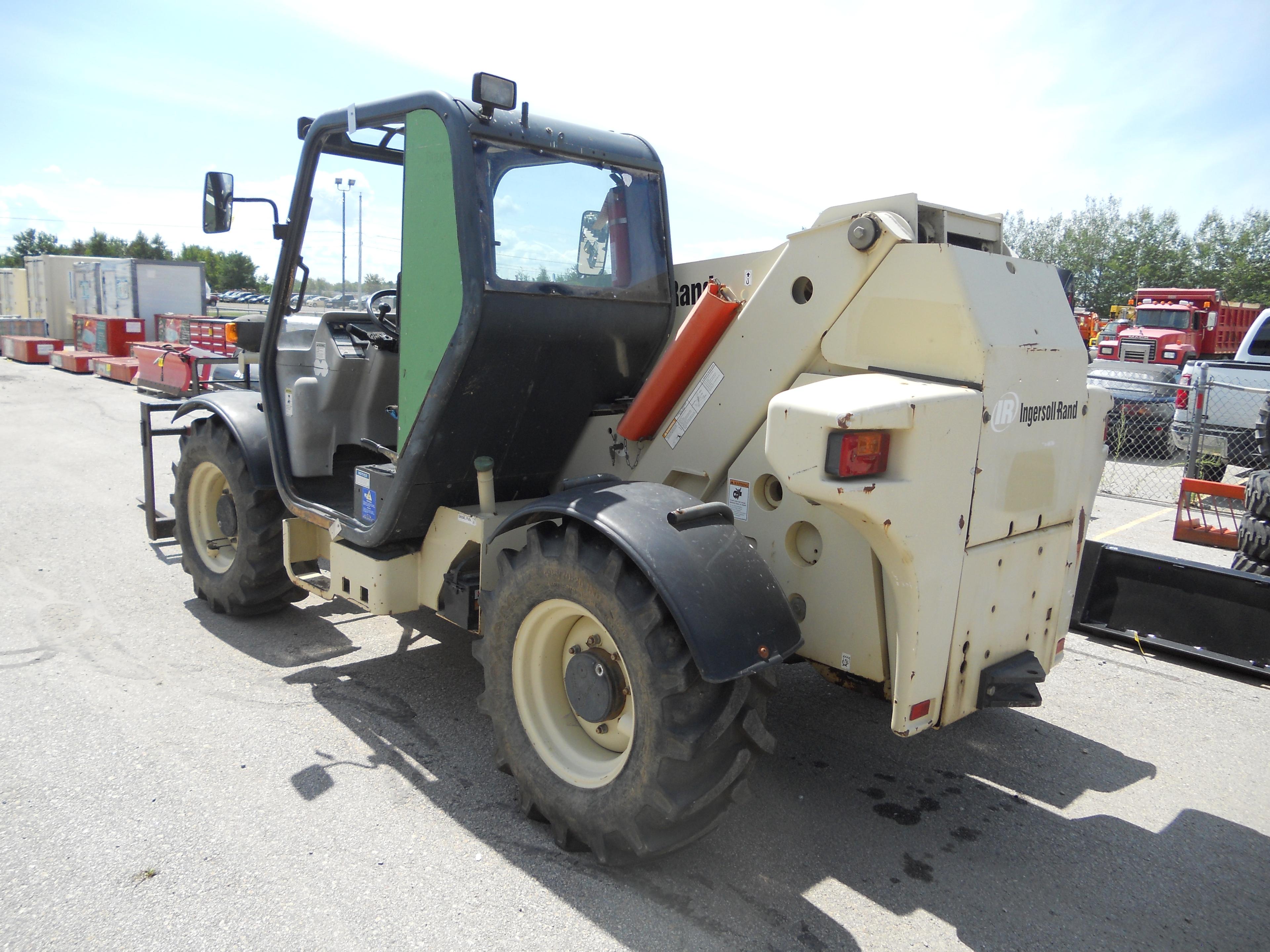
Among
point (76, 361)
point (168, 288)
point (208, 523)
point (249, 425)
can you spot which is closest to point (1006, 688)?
point (249, 425)

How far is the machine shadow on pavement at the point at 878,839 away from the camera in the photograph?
2844 mm

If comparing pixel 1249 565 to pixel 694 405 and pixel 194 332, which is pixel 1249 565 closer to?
pixel 694 405

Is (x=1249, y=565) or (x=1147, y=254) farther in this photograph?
(x=1147, y=254)

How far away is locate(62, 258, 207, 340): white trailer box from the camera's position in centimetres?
2959

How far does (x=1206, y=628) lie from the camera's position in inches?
135

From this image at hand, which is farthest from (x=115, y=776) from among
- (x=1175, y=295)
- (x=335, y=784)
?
(x=1175, y=295)

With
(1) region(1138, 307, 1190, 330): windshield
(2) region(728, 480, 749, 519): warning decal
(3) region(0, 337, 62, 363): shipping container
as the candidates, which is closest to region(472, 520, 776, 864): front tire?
(2) region(728, 480, 749, 519): warning decal

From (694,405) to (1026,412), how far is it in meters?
1.25

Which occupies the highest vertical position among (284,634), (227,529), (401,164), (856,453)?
(401,164)

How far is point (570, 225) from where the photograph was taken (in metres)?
3.78

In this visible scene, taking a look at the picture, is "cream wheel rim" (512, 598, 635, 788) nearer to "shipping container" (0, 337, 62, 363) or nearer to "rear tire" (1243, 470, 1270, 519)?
"rear tire" (1243, 470, 1270, 519)

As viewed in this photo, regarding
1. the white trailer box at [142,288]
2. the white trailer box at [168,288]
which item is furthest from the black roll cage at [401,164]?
the white trailer box at [168,288]

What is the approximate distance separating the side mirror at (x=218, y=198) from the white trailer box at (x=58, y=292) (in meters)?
34.3

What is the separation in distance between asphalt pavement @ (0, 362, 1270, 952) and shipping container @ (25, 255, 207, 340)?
25.9m
